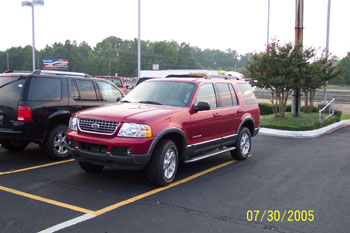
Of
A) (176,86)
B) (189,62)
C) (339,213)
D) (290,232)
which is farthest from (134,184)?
(189,62)

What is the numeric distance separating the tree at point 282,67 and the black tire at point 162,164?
29.2 ft

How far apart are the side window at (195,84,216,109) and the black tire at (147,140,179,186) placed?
125 cm

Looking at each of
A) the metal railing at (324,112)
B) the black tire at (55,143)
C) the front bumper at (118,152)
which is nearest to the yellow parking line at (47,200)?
the front bumper at (118,152)

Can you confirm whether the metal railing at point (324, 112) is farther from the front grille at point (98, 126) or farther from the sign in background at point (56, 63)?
the sign in background at point (56, 63)

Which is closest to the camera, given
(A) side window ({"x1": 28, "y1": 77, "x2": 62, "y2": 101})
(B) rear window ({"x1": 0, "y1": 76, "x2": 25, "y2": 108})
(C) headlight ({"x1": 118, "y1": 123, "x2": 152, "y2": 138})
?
(C) headlight ({"x1": 118, "y1": 123, "x2": 152, "y2": 138})

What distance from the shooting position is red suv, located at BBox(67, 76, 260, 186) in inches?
228

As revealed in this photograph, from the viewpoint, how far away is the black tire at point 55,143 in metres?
7.78

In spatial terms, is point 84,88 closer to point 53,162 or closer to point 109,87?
point 109,87

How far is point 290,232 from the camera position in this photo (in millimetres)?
4441

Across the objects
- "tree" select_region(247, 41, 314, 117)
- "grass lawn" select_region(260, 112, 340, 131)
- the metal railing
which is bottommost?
"grass lawn" select_region(260, 112, 340, 131)

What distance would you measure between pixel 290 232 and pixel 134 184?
2868 mm

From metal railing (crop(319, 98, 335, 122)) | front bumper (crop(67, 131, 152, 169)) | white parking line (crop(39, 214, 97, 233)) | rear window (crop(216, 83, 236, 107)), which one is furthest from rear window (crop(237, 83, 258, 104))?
metal railing (crop(319, 98, 335, 122))

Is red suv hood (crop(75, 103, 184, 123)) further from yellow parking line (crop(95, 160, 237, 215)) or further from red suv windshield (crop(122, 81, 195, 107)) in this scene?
yellow parking line (crop(95, 160, 237, 215))

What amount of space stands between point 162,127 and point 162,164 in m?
0.62
